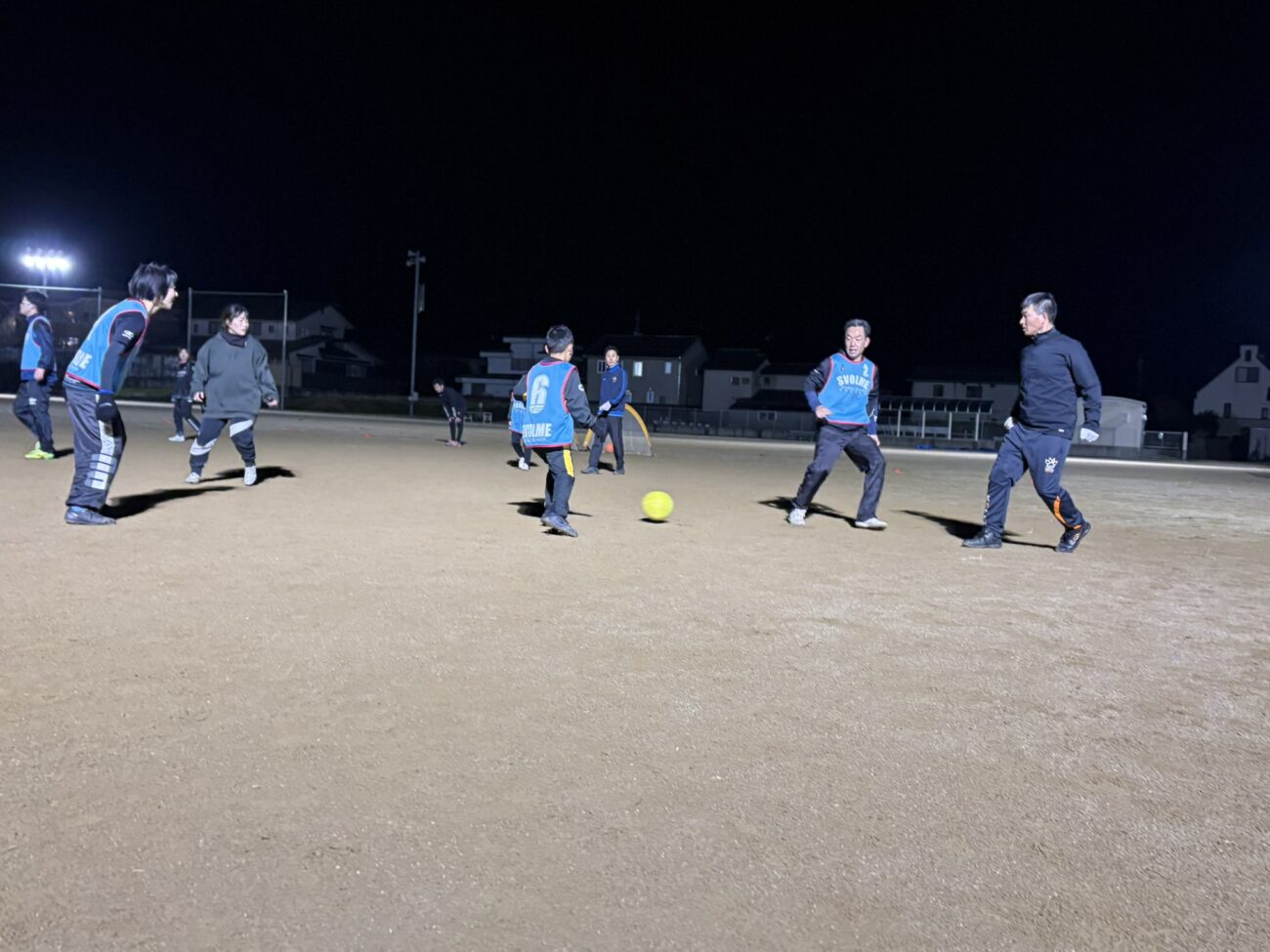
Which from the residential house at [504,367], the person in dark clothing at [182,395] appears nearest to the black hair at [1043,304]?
the person in dark clothing at [182,395]

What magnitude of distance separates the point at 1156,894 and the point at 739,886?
110 cm

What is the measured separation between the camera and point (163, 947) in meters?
2.13

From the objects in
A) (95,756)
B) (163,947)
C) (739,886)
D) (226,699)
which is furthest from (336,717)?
(739,886)

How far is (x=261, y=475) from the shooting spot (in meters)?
13.2

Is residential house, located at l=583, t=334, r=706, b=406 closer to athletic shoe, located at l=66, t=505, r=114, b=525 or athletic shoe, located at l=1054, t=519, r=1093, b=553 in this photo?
athletic shoe, located at l=1054, t=519, r=1093, b=553

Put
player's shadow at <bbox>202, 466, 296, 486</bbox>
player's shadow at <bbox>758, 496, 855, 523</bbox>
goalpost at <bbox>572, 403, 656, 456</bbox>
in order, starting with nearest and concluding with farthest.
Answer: player's shadow at <bbox>758, 496, 855, 523</bbox>
player's shadow at <bbox>202, 466, 296, 486</bbox>
goalpost at <bbox>572, 403, 656, 456</bbox>

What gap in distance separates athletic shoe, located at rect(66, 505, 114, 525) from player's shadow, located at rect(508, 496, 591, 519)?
394cm

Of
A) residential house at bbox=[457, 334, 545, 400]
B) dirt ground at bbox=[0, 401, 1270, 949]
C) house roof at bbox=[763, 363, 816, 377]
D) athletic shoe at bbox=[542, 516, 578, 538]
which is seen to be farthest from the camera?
residential house at bbox=[457, 334, 545, 400]

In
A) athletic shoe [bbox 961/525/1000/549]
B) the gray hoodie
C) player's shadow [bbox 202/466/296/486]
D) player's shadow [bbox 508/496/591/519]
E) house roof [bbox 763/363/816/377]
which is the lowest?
player's shadow [bbox 202/466/296/486]

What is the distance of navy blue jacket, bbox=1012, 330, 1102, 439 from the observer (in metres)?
8.31

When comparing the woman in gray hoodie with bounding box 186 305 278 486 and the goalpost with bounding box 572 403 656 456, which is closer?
the woman in gray hoodie with bounding box 186 305 278 486

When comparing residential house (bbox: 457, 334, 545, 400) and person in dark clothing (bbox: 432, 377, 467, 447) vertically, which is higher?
residential house (bbox: 457, 334, 545, 400)

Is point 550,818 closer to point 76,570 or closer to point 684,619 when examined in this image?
point 684,619

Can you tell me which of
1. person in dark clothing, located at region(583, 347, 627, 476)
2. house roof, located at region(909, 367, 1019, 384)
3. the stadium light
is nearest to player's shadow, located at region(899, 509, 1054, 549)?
person in dark clothing, located at region(583, 347, 627, 476)
